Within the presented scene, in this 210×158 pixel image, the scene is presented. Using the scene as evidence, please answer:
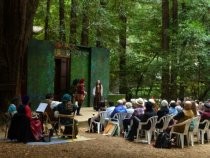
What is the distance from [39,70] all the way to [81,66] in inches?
110

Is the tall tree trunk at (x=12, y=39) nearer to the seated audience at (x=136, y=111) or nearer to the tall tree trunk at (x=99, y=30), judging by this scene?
the seated audience at (x=136, y=111)

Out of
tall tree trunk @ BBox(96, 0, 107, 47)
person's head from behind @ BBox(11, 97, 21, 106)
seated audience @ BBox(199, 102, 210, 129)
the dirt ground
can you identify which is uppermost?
tall tree trunk @ BBox(96, 0, 107, 47)

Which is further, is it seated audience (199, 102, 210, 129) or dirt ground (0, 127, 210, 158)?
seated audience (199, 102, 210, 129)

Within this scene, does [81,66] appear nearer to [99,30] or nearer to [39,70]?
[99,30]

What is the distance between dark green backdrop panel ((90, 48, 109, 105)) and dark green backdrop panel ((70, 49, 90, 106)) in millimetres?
246

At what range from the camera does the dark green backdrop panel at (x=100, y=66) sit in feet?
63.0

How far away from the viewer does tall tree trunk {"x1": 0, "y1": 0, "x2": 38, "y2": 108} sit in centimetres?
1224

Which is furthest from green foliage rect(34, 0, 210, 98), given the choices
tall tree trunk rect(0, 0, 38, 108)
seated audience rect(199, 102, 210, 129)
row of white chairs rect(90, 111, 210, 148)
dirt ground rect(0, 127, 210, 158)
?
dirt ground rect(0, 127, 210, 158)

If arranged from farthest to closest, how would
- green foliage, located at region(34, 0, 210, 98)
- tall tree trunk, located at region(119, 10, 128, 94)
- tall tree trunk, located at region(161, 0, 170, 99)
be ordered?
tall tree trunk, located at region(119, 10, 128, 94)
tall tree trunk, located at region(161, 0, 170, 99)
green foliage, located at region(34, 0, 210, 98)

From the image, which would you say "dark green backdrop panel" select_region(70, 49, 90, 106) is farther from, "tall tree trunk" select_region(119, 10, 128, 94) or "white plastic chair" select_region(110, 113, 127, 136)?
"white plastic chair" select_region(110, 113, 127, 136)

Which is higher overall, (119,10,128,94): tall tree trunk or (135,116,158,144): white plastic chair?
(119,10,128,94): tall tree trunk

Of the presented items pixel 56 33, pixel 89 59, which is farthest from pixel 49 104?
pixel 89 59

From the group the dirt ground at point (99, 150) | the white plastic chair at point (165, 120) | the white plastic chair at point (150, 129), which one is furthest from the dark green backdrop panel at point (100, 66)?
the dirt ground at point (99, 150)

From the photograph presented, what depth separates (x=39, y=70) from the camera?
645 inches
